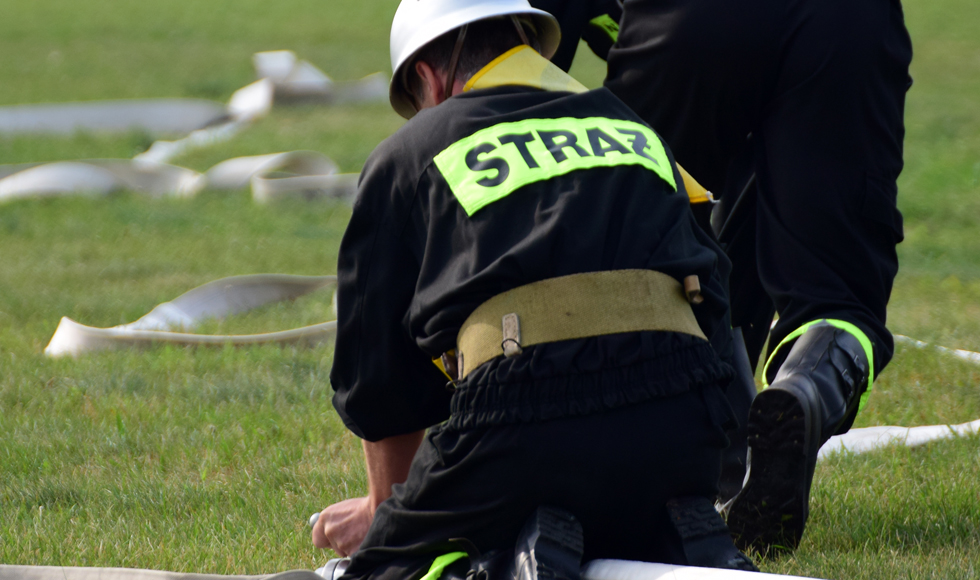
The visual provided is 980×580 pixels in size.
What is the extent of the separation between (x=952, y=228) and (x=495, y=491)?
8805 millimetres

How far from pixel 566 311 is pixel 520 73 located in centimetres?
58

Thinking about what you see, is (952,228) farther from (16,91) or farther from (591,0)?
(16,91)

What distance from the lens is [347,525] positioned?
265 centimetres

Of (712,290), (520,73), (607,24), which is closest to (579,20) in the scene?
(607,24)

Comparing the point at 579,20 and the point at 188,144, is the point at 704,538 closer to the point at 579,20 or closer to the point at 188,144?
the point at 579,20

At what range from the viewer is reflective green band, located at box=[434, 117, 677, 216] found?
2.25 m

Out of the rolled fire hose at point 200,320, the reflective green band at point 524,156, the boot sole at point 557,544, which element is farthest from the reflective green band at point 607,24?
the rolled fire hose at point 200,320

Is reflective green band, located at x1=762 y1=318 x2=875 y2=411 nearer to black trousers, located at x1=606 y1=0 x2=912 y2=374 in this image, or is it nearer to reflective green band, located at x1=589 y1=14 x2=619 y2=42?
black trousers, located at x1=606 y1=0 x2=912 y2=374

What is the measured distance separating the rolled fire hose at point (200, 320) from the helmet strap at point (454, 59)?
10.1 feet

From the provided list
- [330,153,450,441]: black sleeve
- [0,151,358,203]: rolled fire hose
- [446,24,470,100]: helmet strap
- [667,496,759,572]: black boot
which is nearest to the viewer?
[667,496,759,572]: black boot

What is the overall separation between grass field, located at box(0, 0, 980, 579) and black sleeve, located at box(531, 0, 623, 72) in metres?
1.55

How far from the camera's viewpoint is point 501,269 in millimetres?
2186

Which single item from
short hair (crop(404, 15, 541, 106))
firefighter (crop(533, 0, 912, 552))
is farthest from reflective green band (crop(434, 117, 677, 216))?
firefighter (crop(533, 0, 912, 552))

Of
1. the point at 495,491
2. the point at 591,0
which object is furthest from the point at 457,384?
the point at 591,0
